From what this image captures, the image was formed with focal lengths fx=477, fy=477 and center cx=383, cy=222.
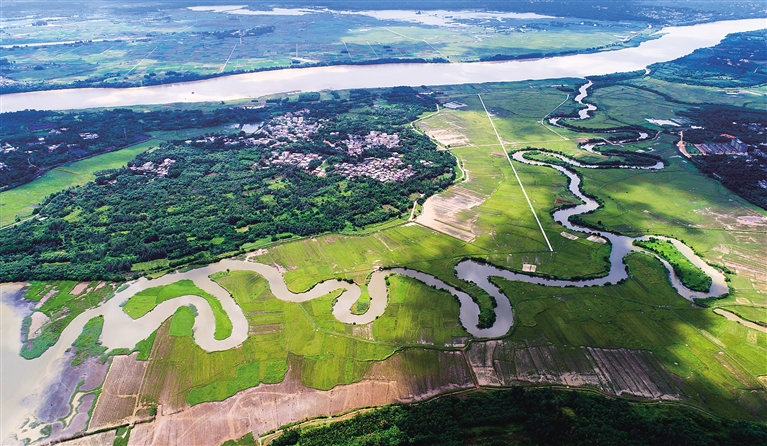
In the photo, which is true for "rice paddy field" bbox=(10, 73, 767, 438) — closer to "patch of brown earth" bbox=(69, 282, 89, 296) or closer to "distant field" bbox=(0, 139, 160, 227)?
"patch of brown earth" bbox=(69, 282, 89, 296)

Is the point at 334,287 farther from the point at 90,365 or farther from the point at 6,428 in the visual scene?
the point at 6,428

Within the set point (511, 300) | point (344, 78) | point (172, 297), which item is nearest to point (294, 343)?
point (172, 297)

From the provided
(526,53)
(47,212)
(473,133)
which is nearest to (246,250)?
(47,212)

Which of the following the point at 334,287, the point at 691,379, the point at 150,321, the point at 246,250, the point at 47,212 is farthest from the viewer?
the point at 47,212

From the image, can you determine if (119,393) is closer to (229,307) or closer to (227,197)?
(229,307)

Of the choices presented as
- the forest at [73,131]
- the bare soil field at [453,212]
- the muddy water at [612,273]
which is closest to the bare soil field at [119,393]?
the muddy water at [612,273]

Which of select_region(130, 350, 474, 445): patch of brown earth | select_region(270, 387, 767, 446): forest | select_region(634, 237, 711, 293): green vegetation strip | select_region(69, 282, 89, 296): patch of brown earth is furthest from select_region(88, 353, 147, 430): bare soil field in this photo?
select_region(634, 237, 711, 293): green vegetation strip
